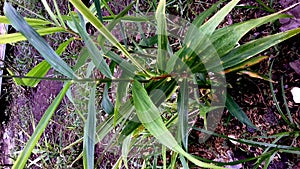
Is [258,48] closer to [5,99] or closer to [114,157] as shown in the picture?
[114,157]

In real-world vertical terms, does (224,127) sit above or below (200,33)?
below

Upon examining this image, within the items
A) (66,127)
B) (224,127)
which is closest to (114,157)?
(66,127)

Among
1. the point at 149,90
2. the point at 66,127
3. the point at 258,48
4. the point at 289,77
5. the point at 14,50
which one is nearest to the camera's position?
the point at 258,48

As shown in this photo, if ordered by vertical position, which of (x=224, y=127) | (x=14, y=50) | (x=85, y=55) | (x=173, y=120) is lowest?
(x=224, y=127)

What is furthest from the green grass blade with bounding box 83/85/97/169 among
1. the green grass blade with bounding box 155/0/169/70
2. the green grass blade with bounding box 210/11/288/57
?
the green grass blade with bounding box 210/11/288/57

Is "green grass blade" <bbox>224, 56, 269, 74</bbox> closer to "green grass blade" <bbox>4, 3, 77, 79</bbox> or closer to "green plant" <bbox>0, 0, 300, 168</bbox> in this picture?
"green plant" <bbox>0, 0, 300, 168</bbox>

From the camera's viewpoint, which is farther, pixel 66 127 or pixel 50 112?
pixel 66 127

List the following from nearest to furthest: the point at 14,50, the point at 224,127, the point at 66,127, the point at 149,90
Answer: the point at 149,90 → the point at 224,127 → the point at 66,127 → the point at 14,50

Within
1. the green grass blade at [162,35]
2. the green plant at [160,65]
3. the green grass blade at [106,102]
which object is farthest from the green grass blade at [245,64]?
the green grass blade at [106,102]
